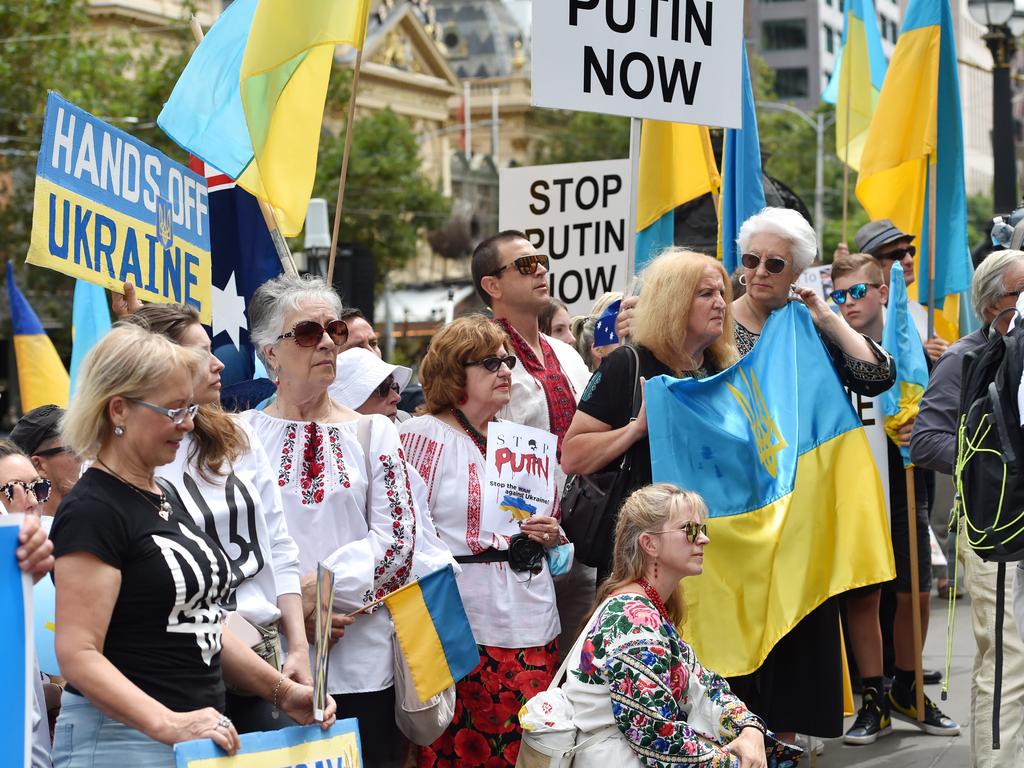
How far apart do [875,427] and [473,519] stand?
2.34 metres

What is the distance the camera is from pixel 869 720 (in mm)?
6898

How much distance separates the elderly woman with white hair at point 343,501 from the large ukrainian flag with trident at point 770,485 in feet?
2.98

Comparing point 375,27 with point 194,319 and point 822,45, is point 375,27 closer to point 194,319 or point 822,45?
point 822,45

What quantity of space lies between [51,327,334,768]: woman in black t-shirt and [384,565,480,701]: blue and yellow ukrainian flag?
1.16 m

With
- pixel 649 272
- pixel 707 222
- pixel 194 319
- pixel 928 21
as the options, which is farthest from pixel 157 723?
pixel 928 21

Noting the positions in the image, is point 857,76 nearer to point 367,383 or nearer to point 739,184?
point 739,184

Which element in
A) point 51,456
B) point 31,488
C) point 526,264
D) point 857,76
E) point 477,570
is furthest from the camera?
point 857,76

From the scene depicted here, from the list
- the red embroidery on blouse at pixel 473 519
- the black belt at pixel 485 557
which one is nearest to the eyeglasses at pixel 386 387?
the red embroidery on blouse at pixel 473 519

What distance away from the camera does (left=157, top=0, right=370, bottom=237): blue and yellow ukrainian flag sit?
5.97m

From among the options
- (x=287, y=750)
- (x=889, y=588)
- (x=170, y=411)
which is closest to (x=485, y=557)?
(x=287, y=750)

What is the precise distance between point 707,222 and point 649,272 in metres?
3.32

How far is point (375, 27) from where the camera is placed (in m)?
80.9

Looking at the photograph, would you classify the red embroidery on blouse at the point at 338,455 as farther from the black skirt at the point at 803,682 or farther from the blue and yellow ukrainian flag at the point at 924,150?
the blue and yellow ukrainian flag at the point at 924,150

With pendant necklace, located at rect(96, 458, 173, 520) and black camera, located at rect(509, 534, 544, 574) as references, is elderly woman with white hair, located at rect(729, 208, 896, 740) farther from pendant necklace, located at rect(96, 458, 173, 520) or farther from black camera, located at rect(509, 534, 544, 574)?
pendant necklace, located at rect(96, 458, 173, 520)
